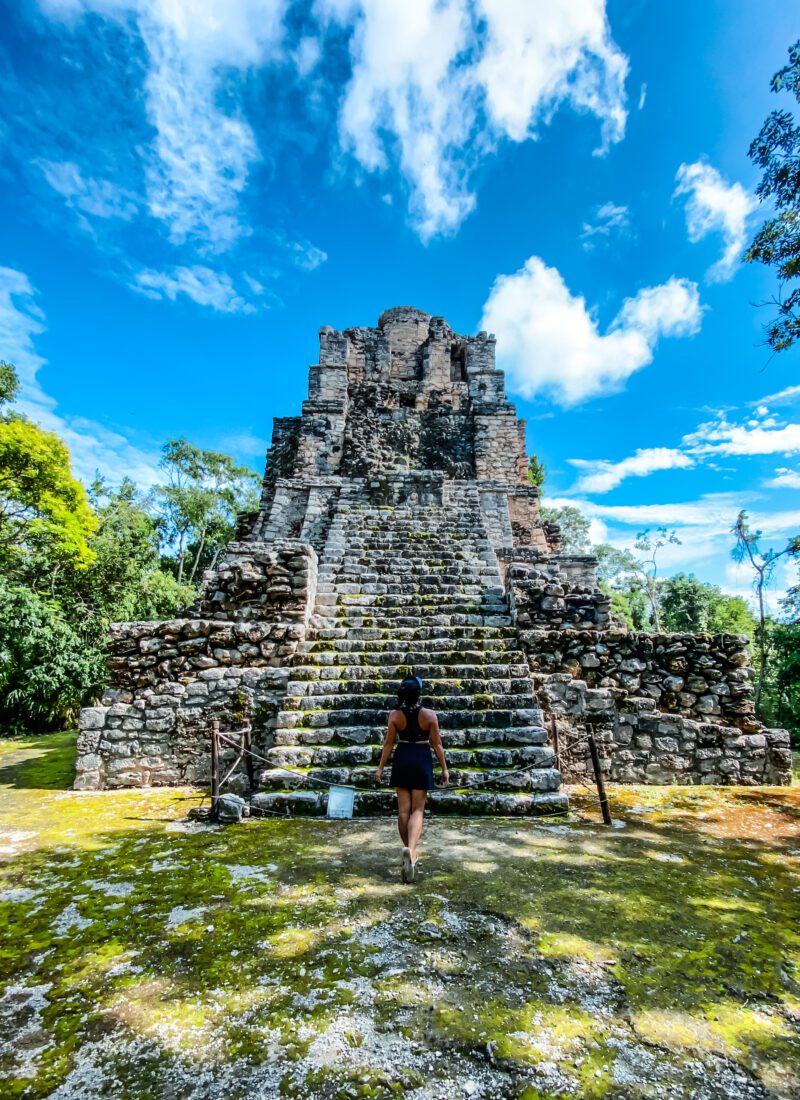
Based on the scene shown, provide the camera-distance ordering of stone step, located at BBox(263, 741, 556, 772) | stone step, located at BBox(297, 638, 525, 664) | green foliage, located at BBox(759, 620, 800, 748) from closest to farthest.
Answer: stone step, located at BBox(263, 741, 556, 772) → stone step, located at BBox(297, 638, 525, 664) → green foliage, located at BBox(759, 620, 800, 748)

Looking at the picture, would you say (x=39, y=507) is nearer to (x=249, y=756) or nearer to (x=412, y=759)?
(x=249, y=756)

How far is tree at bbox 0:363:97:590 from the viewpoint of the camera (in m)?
12.8

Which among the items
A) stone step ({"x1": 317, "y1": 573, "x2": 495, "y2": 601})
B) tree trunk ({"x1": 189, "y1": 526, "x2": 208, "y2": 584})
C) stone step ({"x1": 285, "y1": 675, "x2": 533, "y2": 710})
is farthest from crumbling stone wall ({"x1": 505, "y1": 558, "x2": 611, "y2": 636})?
tree trunk ({"x1": 189, "y1": 526, "x2": 208, "y2": 584})

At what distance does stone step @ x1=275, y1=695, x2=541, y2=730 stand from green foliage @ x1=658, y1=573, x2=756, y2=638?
25677 mm

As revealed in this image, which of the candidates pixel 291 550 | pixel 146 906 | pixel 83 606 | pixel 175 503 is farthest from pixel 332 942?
pixel 175 503

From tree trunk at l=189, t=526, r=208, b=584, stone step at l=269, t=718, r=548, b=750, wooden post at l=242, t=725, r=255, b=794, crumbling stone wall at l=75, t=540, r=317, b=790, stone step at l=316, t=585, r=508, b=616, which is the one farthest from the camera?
tree trunk at l=189, t=526, r=208, b=584

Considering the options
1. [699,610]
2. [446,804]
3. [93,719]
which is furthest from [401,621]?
[699,610]

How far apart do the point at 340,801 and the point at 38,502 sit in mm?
13365

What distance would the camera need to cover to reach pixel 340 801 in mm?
4391

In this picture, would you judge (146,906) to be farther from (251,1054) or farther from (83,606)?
(83,606)

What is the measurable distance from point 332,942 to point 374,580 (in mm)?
5793

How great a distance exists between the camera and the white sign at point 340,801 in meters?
4.35

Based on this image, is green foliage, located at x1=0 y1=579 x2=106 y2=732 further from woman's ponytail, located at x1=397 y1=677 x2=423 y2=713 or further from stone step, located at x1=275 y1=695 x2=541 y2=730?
woman's ponytail, located at x1=397 y1=677 x2=423 y2=713

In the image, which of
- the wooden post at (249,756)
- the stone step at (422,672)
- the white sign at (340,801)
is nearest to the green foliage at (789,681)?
the stone step at (422,672)
